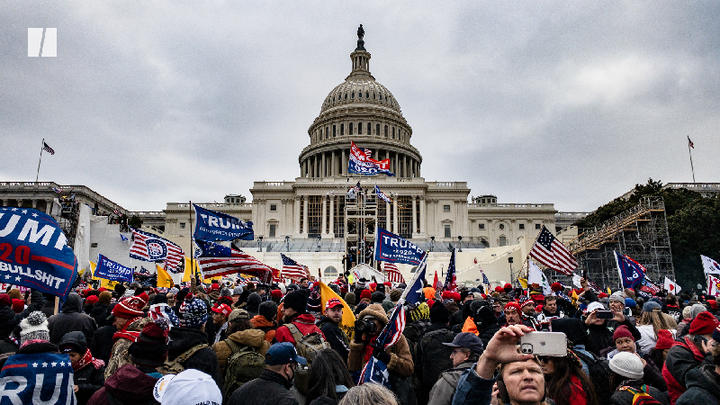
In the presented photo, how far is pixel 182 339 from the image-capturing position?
4.13 meters

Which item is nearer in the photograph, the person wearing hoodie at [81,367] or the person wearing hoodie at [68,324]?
the person wearing hoodie at [81,367]

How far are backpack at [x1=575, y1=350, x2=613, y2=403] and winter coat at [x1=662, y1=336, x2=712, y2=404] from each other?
510 mm

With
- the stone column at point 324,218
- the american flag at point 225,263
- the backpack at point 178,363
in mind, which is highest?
the stone column at point 324,218

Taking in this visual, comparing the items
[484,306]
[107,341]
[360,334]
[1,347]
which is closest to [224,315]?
[107,341]

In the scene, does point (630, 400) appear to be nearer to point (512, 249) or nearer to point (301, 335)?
point (301, 335)

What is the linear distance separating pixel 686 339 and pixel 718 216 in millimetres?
39118

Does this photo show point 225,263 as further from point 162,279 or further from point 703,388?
point 703,388

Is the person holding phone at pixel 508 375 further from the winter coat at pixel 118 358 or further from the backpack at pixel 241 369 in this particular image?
the winter coat at pixel 118 358

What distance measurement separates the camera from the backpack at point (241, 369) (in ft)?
14.8

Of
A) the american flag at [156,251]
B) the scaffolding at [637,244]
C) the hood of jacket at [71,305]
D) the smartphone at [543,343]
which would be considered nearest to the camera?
the smartphone at [543,343]

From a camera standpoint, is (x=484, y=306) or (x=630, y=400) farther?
(x=484, y=306)

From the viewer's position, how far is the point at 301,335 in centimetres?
513

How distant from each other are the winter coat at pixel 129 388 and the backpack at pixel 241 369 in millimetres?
1224

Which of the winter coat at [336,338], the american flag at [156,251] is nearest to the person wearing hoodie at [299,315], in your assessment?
the winter coat at [336,338]
